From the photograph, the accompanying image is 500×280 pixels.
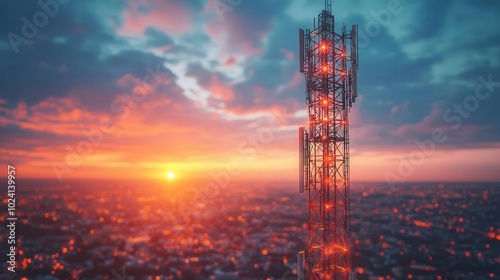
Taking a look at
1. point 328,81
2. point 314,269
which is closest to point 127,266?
point 314,269

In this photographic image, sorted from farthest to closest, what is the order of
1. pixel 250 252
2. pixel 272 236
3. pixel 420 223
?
1. pixel 420 223
2. pixel 272 236
3. pixel 250 252

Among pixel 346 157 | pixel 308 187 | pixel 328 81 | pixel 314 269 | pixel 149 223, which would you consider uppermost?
pixel 328 81

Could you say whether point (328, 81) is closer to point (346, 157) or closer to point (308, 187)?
point (346, 157)

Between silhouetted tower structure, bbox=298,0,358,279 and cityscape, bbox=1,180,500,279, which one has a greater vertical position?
silhouetted tower structure, bbox=298,0,358,279

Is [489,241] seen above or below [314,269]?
below

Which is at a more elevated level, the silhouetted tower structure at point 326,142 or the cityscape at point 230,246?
the silhouetted tower structure at point 326,142

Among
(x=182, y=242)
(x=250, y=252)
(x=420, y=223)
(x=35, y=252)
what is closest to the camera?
(x=35, y=252)

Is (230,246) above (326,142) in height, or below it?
below

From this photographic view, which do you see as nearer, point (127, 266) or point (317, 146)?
point (317, 146)
